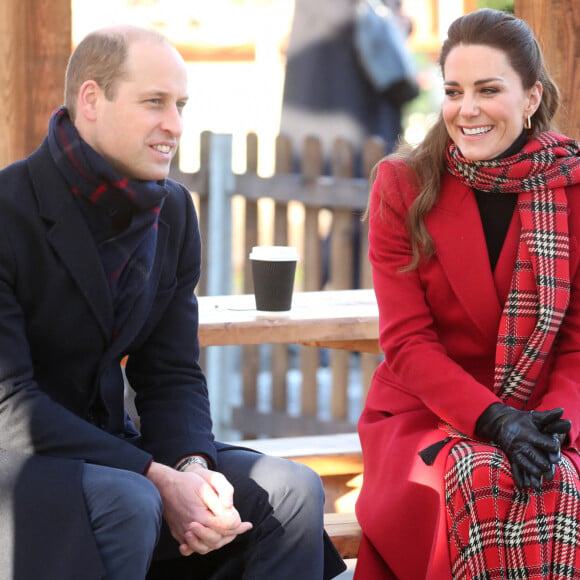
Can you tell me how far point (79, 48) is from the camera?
2.48m

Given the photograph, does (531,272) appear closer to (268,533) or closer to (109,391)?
(268,533)

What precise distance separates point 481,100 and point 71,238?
1107 millimetres

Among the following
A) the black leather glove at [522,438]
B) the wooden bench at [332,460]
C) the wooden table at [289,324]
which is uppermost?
the wooden table at [289,324]

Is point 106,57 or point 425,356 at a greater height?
point 106,57

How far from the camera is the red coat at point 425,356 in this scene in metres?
2.73

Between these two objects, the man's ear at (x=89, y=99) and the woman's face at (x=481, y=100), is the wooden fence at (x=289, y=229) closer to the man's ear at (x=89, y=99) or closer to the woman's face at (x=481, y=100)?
the woman's face at (x=481, y=100)

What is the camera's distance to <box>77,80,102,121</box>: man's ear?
2465 millimetres

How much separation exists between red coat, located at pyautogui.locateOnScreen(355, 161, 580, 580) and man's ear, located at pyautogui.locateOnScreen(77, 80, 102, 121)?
83 centimetres

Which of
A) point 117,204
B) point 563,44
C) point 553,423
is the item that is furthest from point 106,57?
point 563,44

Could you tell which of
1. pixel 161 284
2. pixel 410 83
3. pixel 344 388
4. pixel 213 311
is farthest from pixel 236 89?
pixel 161 284

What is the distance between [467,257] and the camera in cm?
287

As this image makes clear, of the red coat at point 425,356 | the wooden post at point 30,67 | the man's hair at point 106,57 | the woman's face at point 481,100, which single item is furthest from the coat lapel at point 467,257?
the wooden post at point 30,67

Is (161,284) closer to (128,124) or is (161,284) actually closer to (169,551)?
(128,124)

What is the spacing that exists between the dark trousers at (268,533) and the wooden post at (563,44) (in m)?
1.67
